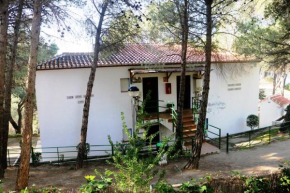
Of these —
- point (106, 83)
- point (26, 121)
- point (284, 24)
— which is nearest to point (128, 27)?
point (106, 83)

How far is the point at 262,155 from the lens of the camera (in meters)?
9.86

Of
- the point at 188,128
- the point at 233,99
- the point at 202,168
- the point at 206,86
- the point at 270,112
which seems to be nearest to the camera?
the point at 206,86

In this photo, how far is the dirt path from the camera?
25.5 feet

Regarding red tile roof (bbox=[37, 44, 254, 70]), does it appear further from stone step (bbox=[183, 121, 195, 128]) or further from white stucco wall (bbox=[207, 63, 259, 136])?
stone step (bbox=[183, 121, 195, 128])

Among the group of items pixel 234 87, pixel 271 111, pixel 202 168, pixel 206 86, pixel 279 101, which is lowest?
pixel 202 168

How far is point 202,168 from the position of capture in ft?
28.2

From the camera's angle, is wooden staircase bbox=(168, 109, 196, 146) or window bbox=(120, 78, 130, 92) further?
window bbox=(120, 78, 130, 92)

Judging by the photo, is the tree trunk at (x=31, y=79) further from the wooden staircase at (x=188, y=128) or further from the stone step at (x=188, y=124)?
the stone step at (x=188, y=124)

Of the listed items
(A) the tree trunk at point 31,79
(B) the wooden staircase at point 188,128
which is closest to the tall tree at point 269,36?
(B) the wooden staircase at point 188,128

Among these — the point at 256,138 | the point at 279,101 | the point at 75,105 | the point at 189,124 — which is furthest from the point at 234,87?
the point at 75,105

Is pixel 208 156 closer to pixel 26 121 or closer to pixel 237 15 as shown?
pixel 237 15

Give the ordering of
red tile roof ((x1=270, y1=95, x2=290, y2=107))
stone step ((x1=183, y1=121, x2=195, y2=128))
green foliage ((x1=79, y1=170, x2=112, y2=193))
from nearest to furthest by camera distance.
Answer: green foliage ((x1=79, y1=170, x2=112, y2=193)) → stone step ((x1=183, y1=121, x2=195, y2=128)) → red tile roof ((x1=270, y1=95, x2=290, y2=107))

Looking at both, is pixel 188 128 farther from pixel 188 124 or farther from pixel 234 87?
pixel 234 87

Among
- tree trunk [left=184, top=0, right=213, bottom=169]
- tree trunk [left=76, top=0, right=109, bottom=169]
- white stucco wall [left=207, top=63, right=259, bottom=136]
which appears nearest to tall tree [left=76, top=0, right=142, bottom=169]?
tree trunk [left=76, top=0, right=109, bottom=169]
